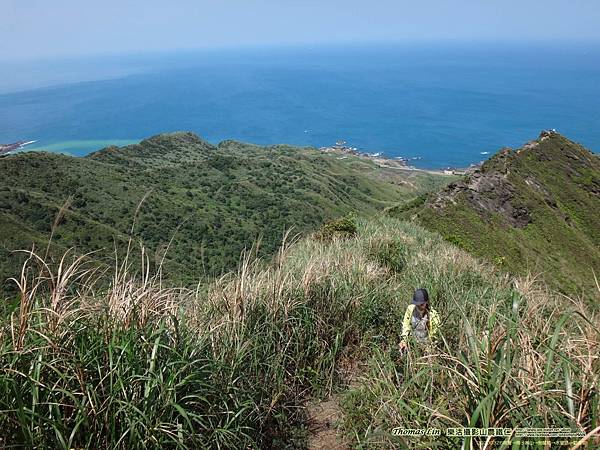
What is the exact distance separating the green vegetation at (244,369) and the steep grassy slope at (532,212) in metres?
17.7

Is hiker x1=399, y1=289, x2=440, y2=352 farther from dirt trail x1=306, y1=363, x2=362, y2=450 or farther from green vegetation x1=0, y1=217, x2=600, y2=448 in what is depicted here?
dirt trail x1=306, y1=363, x2=362, y2=450

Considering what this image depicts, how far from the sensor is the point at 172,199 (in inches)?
1895

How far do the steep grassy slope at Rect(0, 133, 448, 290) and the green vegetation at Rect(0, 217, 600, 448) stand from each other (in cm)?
103

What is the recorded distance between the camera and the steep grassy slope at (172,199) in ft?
102

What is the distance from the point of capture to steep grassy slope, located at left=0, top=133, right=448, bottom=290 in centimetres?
3122

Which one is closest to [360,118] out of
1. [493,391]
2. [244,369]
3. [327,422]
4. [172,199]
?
[172,199]

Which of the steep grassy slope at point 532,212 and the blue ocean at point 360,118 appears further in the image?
the blue ocean at point 360,118

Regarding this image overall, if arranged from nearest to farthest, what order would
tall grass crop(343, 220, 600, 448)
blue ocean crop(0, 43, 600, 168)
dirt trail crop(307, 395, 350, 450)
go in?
tall grass crop(343, 220, 600, 448), dirt trail crop(307, 395, 350, 450), blue ocean crop(0, 43, 600, 168)

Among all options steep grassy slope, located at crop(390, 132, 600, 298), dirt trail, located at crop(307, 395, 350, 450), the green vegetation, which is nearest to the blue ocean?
steep grassy slope, located at crop(390, 132, 600, 298)

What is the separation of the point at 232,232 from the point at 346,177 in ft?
158

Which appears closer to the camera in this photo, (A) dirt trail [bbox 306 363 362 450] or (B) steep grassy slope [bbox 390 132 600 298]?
(A) dirt trail [bbox 306 363 362 450]

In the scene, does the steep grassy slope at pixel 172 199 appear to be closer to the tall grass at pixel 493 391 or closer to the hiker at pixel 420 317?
the hiker at pixel 420 317

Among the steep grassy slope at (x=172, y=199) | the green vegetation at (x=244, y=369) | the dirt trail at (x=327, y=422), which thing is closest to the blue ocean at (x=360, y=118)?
the steep grassy slope at (x=172, y=199)

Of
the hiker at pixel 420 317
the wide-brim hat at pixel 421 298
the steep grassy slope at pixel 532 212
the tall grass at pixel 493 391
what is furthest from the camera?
the steep grassy slope at pixel 532 212
